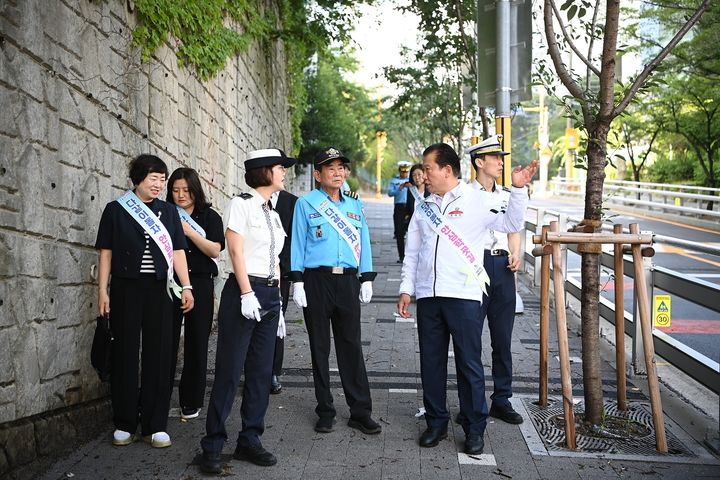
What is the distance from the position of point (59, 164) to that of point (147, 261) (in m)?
0.79

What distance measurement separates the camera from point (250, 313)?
15.2ft

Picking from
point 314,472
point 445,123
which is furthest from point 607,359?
point 445,123

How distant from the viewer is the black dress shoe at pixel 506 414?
5.51 meters

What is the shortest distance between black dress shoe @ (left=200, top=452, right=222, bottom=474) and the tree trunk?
2544mm

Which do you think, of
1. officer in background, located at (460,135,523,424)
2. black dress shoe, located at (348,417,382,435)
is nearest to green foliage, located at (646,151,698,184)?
officer in background, located at (460,135,523,424)

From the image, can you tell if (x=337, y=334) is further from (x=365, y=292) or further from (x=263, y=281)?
(x=263, y=281)

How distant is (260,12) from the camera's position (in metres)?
12.7

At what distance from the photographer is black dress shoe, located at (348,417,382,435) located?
529 centimetres

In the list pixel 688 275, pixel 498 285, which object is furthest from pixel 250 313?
pixel 688 275

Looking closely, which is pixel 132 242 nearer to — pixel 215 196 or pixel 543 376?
pixel 543 376

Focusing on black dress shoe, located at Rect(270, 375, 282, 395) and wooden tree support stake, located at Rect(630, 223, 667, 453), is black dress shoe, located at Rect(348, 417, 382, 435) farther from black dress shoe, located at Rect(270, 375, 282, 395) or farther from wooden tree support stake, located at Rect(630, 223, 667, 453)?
wooden tree support stake, located at Rect(630, 223, 667, 453)

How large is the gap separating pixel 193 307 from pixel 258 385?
110cm

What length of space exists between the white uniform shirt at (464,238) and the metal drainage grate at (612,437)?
1.06 meters

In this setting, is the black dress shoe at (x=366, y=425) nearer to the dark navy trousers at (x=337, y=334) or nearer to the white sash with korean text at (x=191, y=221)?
the dark navy trousers at (x=337, y=334)
